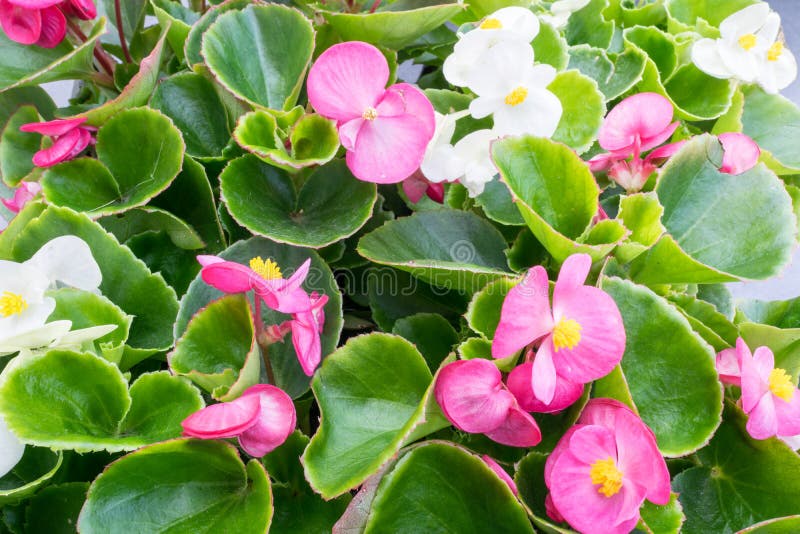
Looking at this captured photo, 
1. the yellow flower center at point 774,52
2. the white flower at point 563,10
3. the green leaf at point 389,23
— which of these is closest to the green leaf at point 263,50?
the green leaf at point 389,23

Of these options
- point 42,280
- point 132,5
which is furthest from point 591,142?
point 132,5

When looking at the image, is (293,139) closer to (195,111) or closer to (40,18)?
Result: (195,111)

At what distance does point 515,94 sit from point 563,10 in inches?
9.7

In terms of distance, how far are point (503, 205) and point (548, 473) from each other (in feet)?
0.85

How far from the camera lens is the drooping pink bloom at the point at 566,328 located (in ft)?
1.30

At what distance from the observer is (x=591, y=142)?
1.95 ft

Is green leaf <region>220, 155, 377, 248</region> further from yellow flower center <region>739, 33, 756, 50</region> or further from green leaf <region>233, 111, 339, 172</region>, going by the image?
yellow flower center <region>739, 33, 756, 50</region>

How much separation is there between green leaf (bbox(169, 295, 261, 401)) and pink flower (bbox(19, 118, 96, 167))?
24cm

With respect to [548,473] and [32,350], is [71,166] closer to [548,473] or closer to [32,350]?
[32,350]

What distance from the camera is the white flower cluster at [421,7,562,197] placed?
54cm

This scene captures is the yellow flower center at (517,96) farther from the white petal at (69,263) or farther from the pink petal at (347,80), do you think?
the white petal at (69,263)

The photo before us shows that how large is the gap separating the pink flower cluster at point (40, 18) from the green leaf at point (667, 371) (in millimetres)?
512

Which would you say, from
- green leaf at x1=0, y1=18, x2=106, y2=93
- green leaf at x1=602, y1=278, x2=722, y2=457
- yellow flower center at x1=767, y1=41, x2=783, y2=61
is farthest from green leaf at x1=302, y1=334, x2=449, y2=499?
yellow flower center at x1=767, y1=41, x2=783, y2=61

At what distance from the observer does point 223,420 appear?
1.30 feet
